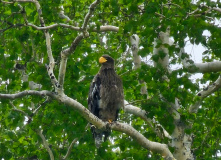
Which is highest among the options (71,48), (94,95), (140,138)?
(94,95)

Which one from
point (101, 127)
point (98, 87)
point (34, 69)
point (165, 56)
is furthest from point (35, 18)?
point (101, 127)

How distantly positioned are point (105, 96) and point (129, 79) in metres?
0.57

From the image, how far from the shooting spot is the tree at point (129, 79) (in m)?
8.58

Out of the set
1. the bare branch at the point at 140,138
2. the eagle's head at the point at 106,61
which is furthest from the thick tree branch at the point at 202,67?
the eagle's head at the point at 106,61

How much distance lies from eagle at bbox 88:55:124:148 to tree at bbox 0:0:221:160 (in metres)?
0.23

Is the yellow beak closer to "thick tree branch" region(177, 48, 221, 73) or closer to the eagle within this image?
the eagle

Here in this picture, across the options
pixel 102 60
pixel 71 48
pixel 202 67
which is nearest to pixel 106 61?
pixel 102 60

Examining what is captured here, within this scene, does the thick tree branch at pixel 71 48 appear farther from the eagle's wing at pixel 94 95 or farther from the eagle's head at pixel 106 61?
the eagle's head at pixel 106 61

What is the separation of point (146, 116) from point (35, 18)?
2899mm

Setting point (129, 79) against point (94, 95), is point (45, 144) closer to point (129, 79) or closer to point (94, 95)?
point (94, 95)

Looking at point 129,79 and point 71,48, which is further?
point 129,79

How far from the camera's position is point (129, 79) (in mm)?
10070

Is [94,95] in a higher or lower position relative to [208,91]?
higher

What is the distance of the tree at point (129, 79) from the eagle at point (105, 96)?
8.9 inches
